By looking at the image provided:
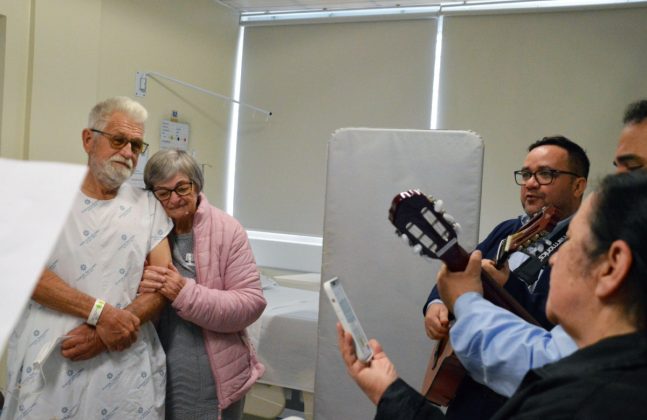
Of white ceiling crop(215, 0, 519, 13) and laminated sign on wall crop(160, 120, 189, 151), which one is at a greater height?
white ceiling crop(215, 0, 519, 13)

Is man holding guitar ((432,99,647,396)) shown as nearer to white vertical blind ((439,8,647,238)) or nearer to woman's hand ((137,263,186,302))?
woman's hand ((137,263,186,302))

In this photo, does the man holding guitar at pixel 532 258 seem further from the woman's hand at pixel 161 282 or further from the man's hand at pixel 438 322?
the woman's hand at pixel 161 282

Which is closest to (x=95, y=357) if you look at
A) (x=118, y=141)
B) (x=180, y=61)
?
(x=118, y=141)

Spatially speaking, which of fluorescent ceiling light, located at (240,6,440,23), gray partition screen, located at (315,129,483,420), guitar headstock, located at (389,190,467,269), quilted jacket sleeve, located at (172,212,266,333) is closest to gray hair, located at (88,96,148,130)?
quilted jacket sleeve, located at (172,212,266,333)

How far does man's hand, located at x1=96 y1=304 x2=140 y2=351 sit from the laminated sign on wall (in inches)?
93.1

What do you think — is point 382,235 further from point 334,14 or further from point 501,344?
point 334,14

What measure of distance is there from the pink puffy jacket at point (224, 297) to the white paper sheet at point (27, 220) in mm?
1290

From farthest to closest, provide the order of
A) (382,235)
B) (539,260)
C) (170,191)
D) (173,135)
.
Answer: (173,135) → (382,235) → (170,191) → (539,260)

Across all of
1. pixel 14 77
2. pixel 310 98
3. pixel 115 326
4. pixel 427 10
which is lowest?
pixel 115 326

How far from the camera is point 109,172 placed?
173 cm

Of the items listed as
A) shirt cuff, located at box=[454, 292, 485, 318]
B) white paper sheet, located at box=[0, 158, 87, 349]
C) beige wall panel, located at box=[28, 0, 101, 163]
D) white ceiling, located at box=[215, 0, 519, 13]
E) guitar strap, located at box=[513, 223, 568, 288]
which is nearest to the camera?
white paper sheet, located at box=[0, 158, 87, 349]

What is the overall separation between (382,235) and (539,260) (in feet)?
2.53

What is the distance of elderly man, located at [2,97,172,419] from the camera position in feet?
5.24

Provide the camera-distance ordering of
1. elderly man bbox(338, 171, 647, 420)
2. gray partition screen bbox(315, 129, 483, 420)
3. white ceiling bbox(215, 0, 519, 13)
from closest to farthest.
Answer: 1. elderly man bbox(338, 171, 647, 420)
2. gray partition screen bbox(315, 129, 483, 420)
3. white ceiling bbox(215, 0, 519, 13)
